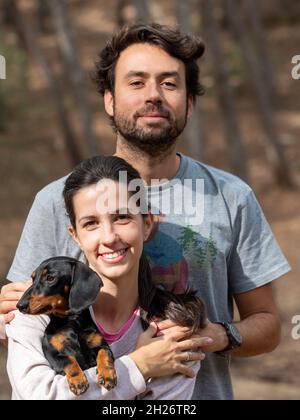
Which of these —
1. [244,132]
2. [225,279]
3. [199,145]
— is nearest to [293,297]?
[199,145]

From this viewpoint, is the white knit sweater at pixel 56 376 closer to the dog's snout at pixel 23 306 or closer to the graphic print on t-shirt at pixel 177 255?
the dog's snout at pixel 23 306

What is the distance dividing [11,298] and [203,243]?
0.72m

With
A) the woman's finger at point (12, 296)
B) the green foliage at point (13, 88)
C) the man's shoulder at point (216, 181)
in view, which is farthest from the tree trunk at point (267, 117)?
the woman's finger at point (12, 296)

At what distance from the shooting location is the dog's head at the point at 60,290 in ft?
9.98

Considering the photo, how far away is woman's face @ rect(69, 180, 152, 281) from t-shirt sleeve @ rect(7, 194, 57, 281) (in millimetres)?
375

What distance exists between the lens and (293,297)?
1432 cm

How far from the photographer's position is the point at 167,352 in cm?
321

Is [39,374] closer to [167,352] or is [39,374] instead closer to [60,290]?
[60,290]

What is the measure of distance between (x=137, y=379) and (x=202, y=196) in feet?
2.77

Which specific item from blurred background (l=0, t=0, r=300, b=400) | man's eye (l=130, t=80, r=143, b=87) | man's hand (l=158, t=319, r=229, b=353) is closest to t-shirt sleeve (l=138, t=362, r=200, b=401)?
man's hand (l=158, t=319, r=229, b=353)

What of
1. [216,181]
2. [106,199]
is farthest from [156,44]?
[106,199]

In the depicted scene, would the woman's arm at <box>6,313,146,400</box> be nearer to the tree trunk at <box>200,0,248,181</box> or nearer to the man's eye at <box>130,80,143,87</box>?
the man's eye at <box>130,80,143,87</box>
